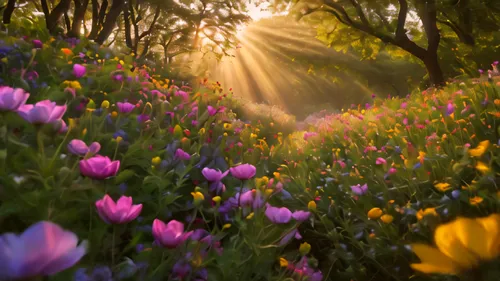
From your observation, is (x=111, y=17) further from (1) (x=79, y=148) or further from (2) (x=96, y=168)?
(2) (x=96, y=168)

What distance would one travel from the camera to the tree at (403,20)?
463 inches

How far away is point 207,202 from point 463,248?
1474 mm

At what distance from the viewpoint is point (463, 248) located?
766mm

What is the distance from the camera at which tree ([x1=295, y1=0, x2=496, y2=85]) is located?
1177 cm

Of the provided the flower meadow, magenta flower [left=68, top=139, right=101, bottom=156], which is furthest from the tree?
magenta flower [left=68, top=139, right=101, bottom=156]

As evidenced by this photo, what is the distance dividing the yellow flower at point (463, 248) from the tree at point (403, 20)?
39.3ft

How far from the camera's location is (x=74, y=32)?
696 cm

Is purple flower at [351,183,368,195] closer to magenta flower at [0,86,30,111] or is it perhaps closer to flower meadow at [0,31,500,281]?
flower meadow at [0,31,500,281]

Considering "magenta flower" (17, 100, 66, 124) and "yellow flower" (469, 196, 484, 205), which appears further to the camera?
"yellow flower" (469, 196, 484, 205)

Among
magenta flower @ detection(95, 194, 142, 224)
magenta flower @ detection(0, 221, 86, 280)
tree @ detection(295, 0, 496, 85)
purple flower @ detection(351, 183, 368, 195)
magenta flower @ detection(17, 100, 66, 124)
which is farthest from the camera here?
tree @ detection(295, 0, 496, 85)

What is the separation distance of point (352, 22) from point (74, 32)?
9.50 meters

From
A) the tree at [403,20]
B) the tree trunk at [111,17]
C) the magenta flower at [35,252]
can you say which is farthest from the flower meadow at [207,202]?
the tree at [403,20]

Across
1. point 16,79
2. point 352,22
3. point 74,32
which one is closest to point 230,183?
point 16,79

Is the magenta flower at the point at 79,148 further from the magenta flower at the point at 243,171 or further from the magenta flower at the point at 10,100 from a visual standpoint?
the magenta flower at the point at 243,171
